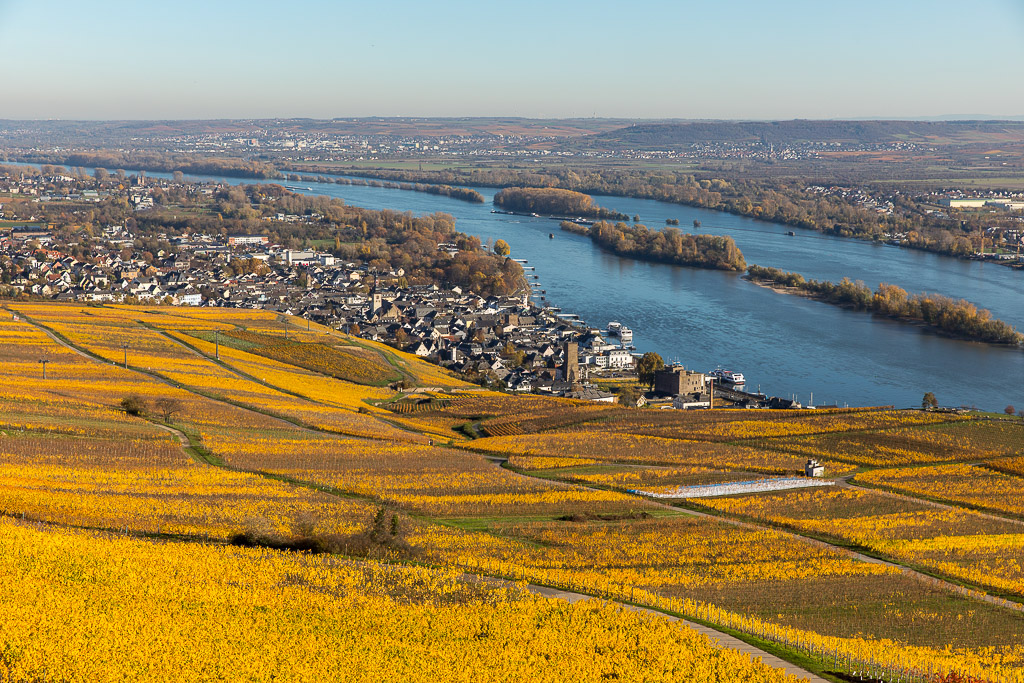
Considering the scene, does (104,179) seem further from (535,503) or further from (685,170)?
(535,503)

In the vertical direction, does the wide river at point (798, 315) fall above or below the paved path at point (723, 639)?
below

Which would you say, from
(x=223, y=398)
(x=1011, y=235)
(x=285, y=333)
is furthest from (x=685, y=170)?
(x=223, y=398)

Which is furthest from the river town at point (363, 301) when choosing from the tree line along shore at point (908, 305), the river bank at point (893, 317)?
the tree line along shore at point (908, 305)

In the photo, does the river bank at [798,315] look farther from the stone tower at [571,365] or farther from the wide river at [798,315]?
the stone tower at [571,365]

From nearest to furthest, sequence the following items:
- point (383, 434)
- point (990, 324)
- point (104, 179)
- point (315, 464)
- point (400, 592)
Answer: point (400, 592)
point (315, 464)
point (383, 434)
point (990, 324)
point (104, 179)

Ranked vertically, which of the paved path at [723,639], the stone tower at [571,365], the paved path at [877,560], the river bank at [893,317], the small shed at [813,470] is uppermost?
the paved path at [723,639]

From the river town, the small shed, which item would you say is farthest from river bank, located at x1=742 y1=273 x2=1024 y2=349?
the small shed

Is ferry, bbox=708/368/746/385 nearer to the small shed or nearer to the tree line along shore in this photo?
the tree line along shore
